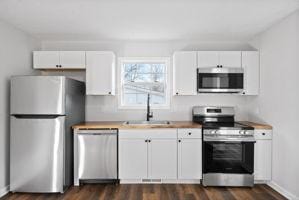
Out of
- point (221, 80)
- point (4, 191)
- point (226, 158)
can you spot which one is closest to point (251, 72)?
point (221, 80)

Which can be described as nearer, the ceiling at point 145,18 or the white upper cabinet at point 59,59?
the ceiling at point 145,18

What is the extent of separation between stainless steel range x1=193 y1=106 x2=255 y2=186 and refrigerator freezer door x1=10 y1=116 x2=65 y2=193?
205cm

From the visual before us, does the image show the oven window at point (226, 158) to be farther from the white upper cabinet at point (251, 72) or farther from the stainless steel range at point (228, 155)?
the white upper cabinet at point (251, 72)

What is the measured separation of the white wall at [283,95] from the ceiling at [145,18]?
0.74 feet

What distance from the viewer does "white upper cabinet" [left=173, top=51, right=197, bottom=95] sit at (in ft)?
12.3

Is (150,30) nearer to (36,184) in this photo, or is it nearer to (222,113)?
(222,113)

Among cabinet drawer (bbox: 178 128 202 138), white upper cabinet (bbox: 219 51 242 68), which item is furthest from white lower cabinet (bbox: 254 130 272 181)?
white upper cabinet (bbox: 219 51 242 68)

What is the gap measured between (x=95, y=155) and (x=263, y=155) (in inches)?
96.4

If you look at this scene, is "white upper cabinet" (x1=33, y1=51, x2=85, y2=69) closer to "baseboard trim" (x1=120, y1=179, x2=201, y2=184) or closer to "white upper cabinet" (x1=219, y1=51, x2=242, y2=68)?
"baseboard trim" (x1=120, y1=179, x2=201, y2=184)

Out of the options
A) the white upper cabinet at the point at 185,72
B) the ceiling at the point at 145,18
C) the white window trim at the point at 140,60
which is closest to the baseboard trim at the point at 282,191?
the white upper cabinet at the point at 185,72

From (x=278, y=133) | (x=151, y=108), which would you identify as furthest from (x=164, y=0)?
(x=278, y=133)

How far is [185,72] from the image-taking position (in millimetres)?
3756

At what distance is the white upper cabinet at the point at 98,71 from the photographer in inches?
145

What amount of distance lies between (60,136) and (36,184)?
721mm
